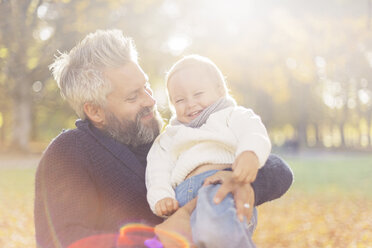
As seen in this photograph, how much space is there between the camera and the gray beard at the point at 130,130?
300 centimetres

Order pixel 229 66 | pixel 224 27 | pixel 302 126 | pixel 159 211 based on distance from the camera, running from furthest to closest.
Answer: pixel 302 126 < pixel 229 66 < pixel 224 27 < pixel 159 211

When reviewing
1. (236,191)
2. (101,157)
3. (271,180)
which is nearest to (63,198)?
(101,157)

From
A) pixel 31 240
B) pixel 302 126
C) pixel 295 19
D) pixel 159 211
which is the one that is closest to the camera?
pixel 159 211

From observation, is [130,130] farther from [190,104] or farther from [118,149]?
[190,104]

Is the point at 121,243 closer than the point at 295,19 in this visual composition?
Yes

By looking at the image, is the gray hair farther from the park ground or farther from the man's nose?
the park ground

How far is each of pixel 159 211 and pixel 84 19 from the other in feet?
58.5

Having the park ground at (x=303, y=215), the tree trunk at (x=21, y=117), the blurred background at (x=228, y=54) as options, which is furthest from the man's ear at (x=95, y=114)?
the tree trunk at (x=21, y=117)

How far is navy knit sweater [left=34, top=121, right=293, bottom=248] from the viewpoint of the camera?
2406 mm

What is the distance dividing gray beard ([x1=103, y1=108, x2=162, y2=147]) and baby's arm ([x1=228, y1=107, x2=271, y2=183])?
0.63m

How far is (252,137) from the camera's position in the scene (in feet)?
7.87

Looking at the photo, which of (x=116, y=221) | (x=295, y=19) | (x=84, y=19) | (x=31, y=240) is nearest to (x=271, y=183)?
(x=116, y=221)

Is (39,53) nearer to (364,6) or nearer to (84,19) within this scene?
(84,19)

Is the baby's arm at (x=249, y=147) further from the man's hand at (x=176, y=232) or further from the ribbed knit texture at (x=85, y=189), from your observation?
the ribbed knit texture at (x=85, y=189)
